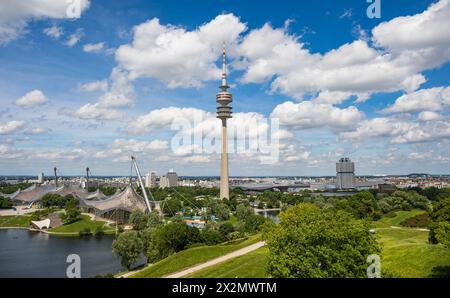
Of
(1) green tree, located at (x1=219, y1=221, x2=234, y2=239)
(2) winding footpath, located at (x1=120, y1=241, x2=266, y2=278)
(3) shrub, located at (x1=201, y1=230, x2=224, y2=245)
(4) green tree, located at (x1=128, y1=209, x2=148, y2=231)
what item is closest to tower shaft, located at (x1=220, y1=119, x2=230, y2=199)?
(4) green tree, located at (x1=128, y1=209, x2=148, y2=231)

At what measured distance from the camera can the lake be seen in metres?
42.1

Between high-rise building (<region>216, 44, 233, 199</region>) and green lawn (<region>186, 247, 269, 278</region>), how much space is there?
93.7 metres

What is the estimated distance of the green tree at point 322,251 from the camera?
1673 cm

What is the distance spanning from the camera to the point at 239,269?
28.8 meters

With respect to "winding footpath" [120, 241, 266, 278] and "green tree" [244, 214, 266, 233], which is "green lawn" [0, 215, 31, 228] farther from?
"winding footpath" [120, 241, 266, 278]

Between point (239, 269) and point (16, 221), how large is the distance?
82.7 m

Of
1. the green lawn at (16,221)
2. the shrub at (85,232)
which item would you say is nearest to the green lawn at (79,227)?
the shrub at (85,232)

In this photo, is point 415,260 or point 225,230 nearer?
point 415,260

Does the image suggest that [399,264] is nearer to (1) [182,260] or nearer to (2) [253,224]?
(1) [182,260]

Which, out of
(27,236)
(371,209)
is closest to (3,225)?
(27,236)

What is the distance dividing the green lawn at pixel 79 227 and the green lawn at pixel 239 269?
2042 inches

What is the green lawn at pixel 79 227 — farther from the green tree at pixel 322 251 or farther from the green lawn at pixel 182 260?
the green tree at pixel 322 251

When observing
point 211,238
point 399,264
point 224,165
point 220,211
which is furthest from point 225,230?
point 224,165
